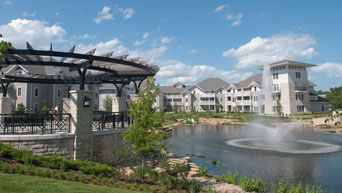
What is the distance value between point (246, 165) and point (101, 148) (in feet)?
27.4

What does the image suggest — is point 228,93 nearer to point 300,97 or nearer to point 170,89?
point 300,97

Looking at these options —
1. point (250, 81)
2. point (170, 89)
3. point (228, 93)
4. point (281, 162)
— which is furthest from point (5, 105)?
point (170, 89)

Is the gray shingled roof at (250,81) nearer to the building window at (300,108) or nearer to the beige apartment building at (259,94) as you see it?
the beige apartment building at (259,94)

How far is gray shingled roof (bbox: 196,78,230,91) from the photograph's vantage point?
74250 millimetres

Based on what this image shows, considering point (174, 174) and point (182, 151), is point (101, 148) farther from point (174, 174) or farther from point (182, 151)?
point (182, 151)

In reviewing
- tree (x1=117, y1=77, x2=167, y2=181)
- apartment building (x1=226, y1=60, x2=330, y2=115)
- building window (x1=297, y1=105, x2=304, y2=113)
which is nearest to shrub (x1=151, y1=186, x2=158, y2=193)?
tree (x1=117, y1=77, x2=167, y2=181)

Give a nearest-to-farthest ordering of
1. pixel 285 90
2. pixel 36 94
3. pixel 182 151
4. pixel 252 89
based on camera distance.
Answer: pixel 182 151, pixel 36 94, pixel 285 90, pixel 252 89

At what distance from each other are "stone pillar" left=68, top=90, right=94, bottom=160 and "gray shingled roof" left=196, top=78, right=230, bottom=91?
6469 cm

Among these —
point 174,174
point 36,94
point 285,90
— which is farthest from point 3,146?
point 285,90

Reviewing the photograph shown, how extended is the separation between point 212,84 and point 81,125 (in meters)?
67.8

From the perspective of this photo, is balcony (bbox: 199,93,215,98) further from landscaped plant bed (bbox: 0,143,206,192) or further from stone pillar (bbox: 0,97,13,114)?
landscaped plant bed (bbox: 0,143,206,192)

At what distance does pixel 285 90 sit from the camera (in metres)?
52.6

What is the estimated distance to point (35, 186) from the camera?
20.9 ft

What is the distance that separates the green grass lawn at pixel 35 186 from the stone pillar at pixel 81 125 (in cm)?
354
